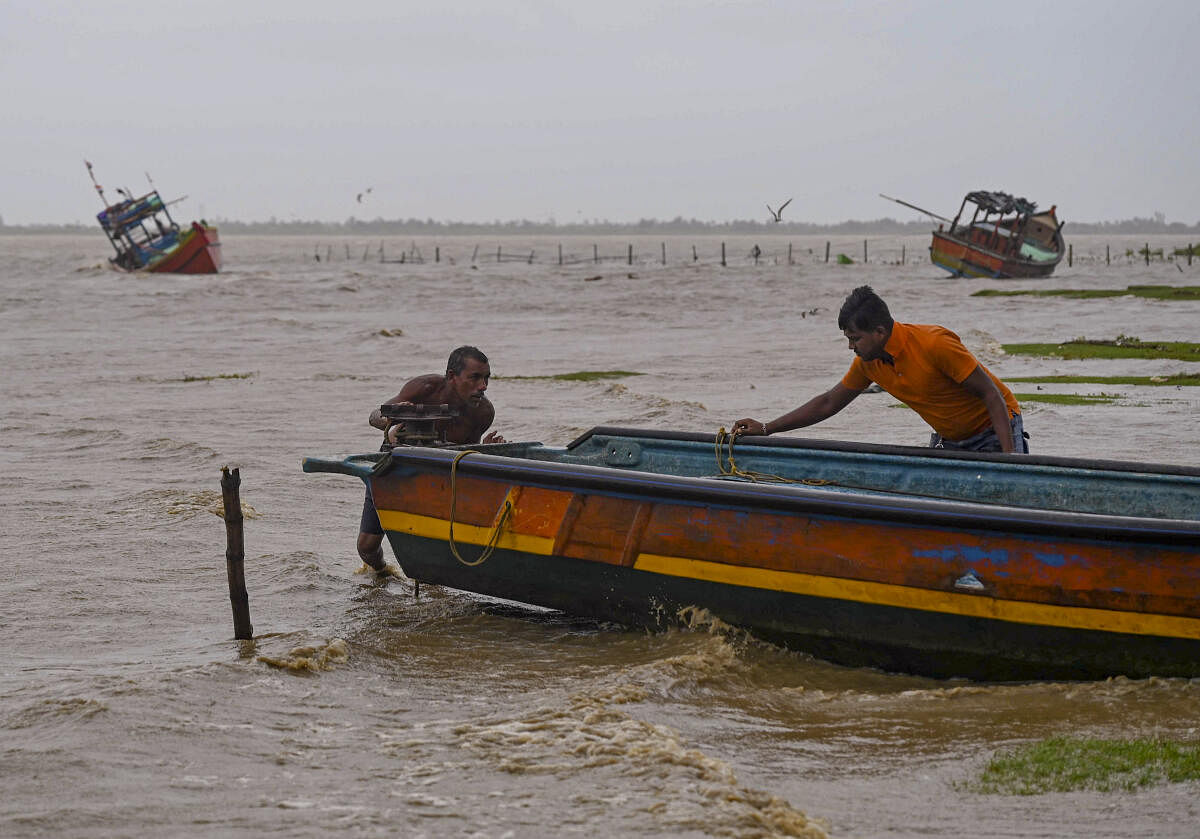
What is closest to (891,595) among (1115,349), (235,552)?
(235,552)

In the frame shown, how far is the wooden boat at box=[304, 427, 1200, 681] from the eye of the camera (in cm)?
492

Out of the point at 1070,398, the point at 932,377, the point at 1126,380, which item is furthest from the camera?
the point at 1126,380

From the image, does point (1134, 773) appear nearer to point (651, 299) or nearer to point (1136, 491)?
point (1136, 491)

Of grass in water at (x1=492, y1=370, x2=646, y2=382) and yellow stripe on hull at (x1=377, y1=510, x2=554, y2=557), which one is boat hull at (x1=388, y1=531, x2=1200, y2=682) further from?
grass in water at (x1=492, y1=370, x2=646, y2=382)

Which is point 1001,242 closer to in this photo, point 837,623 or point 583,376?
point 583,376

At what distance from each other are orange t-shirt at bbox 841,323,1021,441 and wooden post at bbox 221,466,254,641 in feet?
9.54

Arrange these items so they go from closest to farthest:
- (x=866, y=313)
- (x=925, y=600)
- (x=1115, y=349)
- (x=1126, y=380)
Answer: (x=925, y=600) → (x=866, y=313) → (x=1126, y=380) → (x=1115, y=349)

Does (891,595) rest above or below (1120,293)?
below

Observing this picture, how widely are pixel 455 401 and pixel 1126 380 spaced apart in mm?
10431

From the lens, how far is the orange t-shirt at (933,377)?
20.1 feet

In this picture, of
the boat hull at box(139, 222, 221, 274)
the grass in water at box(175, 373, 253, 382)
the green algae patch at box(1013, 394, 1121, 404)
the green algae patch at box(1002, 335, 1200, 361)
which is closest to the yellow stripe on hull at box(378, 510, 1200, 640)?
the green algae patch at box(1013, 394, 1121, 404)

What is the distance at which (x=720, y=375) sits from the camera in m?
18.2

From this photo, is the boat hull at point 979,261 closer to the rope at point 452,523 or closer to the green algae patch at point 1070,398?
the green algae patch at point 1070,398

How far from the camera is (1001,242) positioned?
40.4 metres
